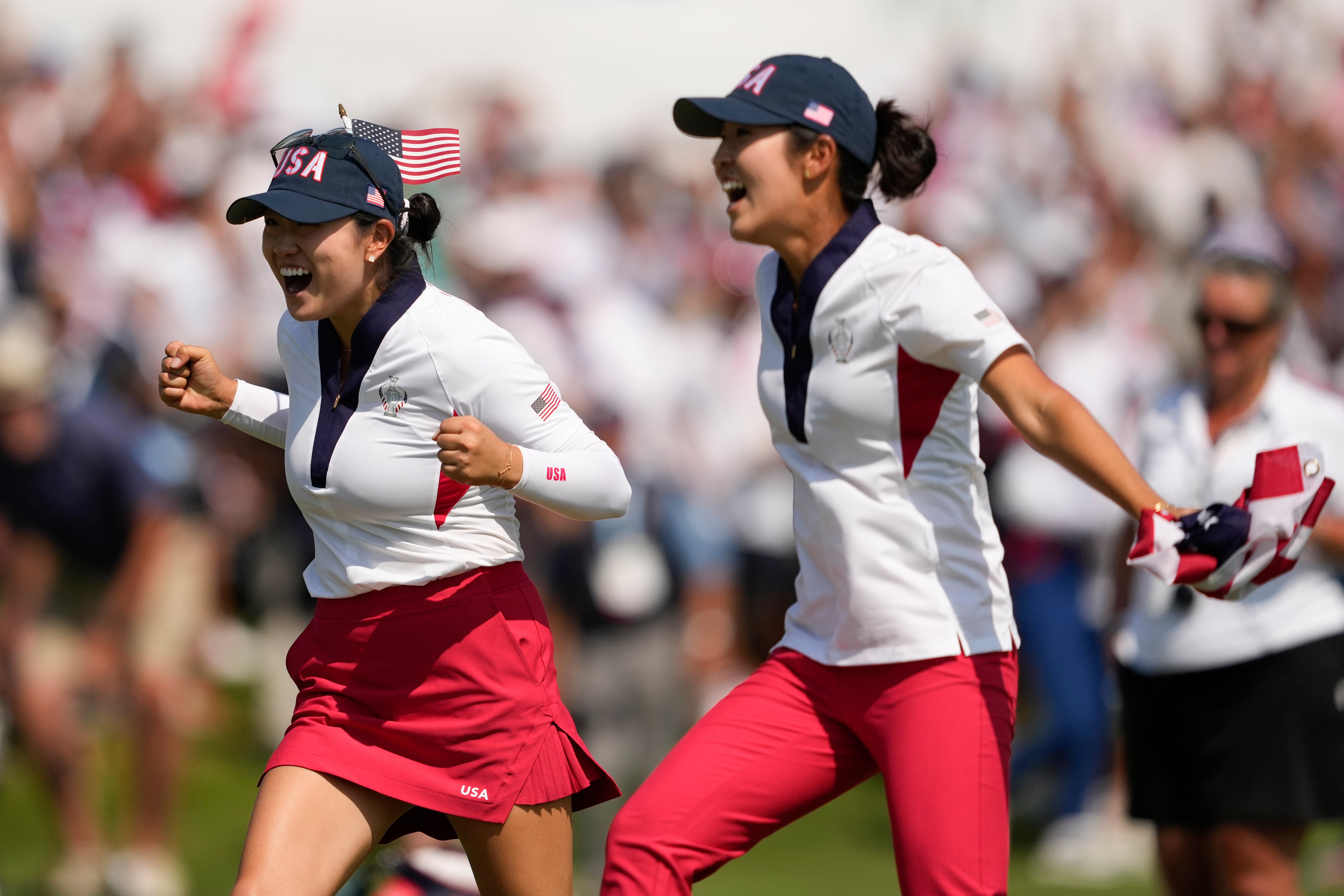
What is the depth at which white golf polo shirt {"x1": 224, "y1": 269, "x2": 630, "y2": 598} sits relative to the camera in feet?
11.7

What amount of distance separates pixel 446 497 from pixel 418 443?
13 cm

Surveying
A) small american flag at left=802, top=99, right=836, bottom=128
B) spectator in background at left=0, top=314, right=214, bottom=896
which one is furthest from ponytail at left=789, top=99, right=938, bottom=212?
spectator in background at left=0, top=314, right=214, bottom=896

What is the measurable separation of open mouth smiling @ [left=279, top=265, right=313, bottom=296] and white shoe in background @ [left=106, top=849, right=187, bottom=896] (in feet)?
15.3

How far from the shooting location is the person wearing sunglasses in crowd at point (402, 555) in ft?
11.6

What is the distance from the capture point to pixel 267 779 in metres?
3.60

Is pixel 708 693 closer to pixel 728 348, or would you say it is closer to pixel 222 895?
pixel 728 348

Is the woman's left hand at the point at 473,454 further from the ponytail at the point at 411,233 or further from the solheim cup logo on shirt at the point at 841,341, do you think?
the solheim cup logo on shirt at the point at 841,341

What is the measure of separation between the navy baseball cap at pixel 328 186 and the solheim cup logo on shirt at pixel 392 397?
36cm

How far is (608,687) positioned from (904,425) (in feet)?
14.6

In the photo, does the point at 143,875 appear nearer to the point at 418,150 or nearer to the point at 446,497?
the point at 446,497

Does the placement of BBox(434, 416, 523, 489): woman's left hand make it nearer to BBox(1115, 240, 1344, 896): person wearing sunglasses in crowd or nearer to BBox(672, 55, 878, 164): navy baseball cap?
BBox(672, 55, 878, 164): navy baseball cap

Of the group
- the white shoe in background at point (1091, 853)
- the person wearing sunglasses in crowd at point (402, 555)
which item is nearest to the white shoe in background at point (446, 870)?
the person wearing sunglasses in crowd at point (402, 555)

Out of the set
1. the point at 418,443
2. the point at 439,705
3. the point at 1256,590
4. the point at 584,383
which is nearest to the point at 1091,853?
the point at 584,383

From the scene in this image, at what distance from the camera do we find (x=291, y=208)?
11.3 ft
